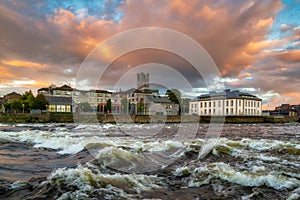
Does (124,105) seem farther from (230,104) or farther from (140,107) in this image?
(230,104)

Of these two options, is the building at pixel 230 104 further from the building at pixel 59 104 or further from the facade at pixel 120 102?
the building at pixel 59 104

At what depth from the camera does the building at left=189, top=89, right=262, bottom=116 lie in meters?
116

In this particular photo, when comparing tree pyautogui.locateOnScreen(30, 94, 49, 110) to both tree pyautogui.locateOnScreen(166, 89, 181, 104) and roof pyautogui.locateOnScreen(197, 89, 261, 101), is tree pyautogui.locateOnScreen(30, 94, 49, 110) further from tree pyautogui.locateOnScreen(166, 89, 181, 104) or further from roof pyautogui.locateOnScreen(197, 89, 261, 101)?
roof pyautogui.locateOnScreen(197, 89, 261, 101)

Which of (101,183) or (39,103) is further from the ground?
(39,103)

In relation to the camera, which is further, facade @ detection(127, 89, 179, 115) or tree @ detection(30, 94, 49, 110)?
facade @ detection(127, 89, 179, 115)

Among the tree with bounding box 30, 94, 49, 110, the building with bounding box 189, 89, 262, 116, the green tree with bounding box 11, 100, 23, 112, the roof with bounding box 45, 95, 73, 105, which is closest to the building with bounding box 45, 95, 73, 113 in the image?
the roof with bounding box 45, 95, 73, 105

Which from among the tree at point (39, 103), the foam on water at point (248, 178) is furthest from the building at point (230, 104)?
the foam on water at point (248, 178)

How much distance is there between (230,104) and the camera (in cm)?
11781

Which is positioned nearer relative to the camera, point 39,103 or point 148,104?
point 39,103

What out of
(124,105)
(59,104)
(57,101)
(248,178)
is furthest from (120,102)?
(248,178)

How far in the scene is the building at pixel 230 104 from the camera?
11594 centimetres

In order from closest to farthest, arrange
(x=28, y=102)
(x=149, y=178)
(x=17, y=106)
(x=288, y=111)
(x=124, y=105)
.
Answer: (x=149, y=178)
(x=28, y=102)
(x=17, y=106)
(x=124, y=105)
(x=288, y=111)

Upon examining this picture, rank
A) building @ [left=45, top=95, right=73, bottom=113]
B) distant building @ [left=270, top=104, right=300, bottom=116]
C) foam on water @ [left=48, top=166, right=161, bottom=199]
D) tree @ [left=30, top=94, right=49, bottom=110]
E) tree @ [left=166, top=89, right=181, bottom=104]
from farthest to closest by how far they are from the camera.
Result: distant building @ [left=270, top=104, right=300, bottom=116] → tree @ [left=166, top=89, right=181, bottom=104] → building @ [left=45, top=95, right=73, bottom=113] → tree @ [left=30, top=94, right=49, bottom=110] → foam on water @ [left=48, top=166, right=161, bottom=199]

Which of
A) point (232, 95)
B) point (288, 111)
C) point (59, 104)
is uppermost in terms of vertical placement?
point (232, 95)
